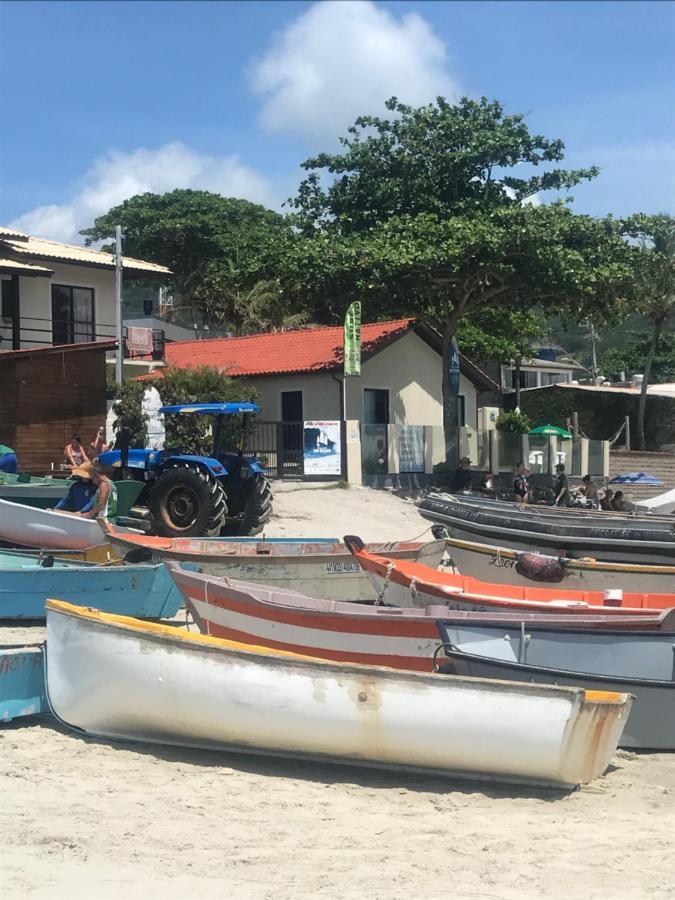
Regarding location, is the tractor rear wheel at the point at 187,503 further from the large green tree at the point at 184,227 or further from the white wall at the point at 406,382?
the large green tree at the point at 184,227

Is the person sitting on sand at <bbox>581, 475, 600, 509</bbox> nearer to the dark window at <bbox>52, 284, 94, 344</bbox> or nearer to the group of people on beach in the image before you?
the group of people on beach

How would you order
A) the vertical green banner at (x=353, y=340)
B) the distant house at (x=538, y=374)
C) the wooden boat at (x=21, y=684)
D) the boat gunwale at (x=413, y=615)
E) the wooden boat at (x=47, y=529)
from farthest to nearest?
the distant house at (x=538, y=374)
the vertical green banner at (x=353, y=340)
the wooden boat at (x=47, y=529)
the boat gunwale at (x=413, y=615)
the wooden boat at (x=21, y=684)

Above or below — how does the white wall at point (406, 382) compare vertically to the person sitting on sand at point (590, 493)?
above

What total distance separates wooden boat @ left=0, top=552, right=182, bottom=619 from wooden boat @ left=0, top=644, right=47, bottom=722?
94.1 inches

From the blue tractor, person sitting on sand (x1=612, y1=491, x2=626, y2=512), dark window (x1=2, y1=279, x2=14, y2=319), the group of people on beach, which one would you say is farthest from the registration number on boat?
dark window (x1=2, y1=279, x2=14, y2=319)

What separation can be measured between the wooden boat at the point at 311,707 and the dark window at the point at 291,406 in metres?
20.5

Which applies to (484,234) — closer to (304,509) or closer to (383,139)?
(383,139)

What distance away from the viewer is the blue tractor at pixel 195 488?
1511cm

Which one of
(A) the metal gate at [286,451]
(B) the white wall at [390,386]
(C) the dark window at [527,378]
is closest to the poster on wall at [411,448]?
(B) the white wall at [390,386]

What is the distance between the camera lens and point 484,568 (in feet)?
40.1

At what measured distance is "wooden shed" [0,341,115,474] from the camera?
20047mm

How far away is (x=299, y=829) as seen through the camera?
605 centimetres

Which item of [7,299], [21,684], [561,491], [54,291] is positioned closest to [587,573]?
[21,684]

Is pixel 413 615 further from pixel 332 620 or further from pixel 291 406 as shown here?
pixel 291 406
